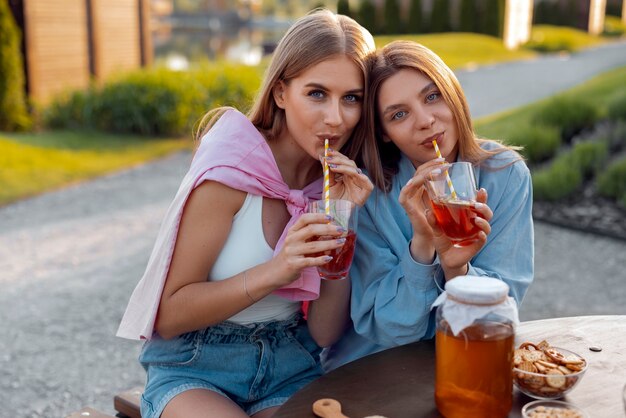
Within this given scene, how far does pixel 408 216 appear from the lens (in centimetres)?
219

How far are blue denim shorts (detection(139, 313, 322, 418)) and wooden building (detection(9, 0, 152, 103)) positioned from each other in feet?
33.0

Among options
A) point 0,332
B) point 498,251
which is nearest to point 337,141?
point 498,251

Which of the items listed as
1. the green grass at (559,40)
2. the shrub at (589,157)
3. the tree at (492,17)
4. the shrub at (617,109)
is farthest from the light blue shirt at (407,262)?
the green grass at (559,40)

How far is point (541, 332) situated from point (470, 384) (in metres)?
0.65

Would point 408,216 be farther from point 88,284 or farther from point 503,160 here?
point 88,284

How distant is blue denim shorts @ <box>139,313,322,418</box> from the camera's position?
2268 mm

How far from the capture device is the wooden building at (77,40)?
1146 cm

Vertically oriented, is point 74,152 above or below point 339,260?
below

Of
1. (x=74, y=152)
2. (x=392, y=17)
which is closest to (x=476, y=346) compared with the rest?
(x=74, y=152)

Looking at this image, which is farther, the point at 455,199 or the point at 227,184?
the point at 227,184

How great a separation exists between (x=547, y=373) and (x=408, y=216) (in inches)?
23.8

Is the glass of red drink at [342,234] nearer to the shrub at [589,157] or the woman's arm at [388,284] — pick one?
the woman's arm at [388,284]

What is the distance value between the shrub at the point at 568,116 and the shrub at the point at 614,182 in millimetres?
1612

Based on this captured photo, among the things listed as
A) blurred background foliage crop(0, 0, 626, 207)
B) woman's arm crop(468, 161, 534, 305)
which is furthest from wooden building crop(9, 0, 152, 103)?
woman's arm crop(468, 161, 534, 305)
